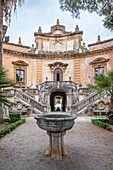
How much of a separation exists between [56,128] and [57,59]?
2211 cm

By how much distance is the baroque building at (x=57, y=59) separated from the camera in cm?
2433

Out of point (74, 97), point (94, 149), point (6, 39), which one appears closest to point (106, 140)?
point (94, 149)

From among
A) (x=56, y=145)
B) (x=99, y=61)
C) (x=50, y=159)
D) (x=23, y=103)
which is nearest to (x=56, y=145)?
(x=56, y=145)

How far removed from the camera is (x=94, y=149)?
5973 millimetres

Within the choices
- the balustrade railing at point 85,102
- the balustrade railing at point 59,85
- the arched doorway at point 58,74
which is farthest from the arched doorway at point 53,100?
the balustrade railing at point 85,102

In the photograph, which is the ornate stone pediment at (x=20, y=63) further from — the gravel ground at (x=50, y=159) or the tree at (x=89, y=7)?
the gravel ground at (x=50, y=159)

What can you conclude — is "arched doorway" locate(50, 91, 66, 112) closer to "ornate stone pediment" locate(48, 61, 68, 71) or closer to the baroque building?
the baroque building

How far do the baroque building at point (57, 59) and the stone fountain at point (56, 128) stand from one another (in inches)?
730

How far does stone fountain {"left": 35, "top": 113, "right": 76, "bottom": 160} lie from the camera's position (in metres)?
4.68

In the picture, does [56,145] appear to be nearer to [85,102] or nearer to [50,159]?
[50,159]

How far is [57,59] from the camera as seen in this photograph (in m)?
26.3

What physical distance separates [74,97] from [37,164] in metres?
17.4

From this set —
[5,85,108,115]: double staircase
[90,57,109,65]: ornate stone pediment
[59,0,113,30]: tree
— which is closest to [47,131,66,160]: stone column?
[59,0,113,30]: tree

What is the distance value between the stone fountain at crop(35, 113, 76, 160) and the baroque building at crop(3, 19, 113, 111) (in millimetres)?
18536
